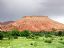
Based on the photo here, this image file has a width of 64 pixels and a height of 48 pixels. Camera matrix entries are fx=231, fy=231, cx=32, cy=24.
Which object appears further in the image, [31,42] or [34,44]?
[31,42]

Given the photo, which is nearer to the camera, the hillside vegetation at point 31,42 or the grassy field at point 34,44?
the grassy field at point 34,44

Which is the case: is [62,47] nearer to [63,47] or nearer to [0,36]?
[63,47]

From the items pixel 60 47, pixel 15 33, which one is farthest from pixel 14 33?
pixel 60 47

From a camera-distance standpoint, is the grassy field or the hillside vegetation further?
the hillside vegetation

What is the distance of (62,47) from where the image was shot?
3784 cm

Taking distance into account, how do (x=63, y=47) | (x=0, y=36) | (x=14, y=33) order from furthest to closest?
(x=14, y=33), (x=0, y=36), (x=63, y=47)

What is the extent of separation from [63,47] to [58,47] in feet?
2.71

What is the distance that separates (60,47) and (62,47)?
41 centimetres

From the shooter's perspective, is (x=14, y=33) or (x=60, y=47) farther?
(x=14, y=33)

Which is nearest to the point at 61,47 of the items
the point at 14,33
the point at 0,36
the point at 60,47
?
the point at 60,47

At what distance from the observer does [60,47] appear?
38125 millimetres

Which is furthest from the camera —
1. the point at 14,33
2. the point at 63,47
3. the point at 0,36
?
the point at 14,33

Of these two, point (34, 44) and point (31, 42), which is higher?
point (34, 44)

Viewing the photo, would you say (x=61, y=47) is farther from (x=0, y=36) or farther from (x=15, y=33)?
(x=15, y=33)
